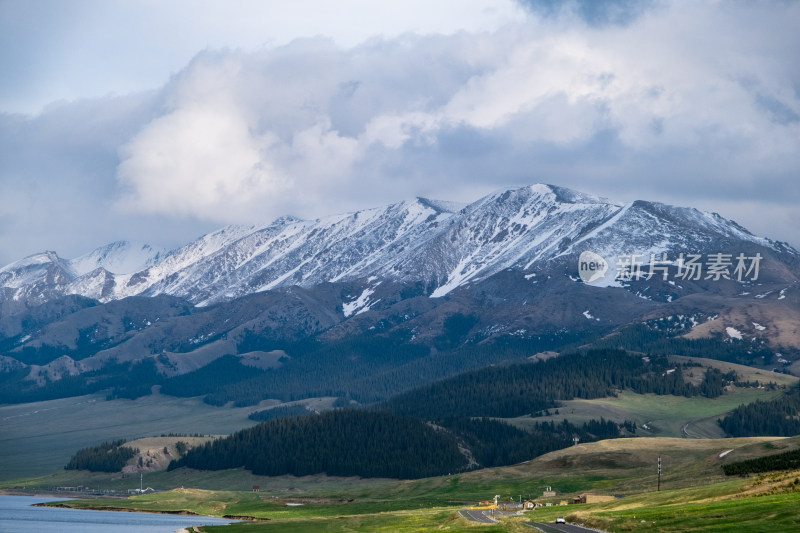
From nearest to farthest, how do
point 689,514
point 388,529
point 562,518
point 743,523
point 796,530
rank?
point 796,530 < point 743,523 < point 689,514 < point 562,518 < point 388,529

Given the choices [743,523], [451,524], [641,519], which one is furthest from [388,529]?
[743,523]

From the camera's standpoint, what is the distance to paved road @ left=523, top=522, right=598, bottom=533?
146 metres

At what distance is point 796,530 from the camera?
11450 centimetres

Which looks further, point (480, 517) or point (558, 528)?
point (480, 517)

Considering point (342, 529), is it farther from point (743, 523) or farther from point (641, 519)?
point (743, 523)

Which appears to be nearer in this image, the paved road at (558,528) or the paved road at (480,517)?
the paved road at (558,528)

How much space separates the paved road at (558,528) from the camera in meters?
146

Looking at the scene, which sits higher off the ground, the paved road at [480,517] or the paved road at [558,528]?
the paved road at [480,517]

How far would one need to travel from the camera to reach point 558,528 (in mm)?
151875

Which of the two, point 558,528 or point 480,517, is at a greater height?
point 480,517

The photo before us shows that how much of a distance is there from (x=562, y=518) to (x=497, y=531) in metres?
22.2

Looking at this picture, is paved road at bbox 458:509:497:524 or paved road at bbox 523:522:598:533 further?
paved road at bbox 458:509:497:524

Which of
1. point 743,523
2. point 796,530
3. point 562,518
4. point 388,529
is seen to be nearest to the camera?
point 796,530

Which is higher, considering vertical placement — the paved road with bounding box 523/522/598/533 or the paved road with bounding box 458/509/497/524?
the paved road with bounding box 458/509/497/524
